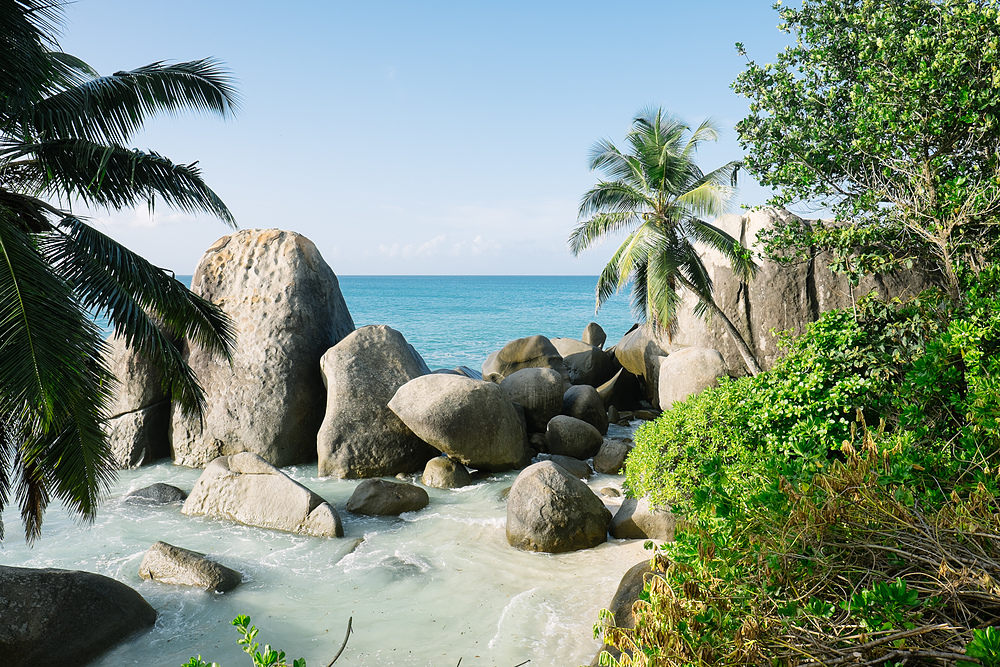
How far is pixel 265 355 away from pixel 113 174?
5.93m

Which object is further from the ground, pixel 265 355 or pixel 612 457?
pixel 265 355

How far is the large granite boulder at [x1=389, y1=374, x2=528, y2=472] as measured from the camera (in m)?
10.7

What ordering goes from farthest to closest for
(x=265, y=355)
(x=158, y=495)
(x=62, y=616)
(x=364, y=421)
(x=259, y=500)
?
(x=265, y=355)
(x=364, y=421)
(x=158, y=495)
(x=259, y=500)
(x=62, y=616)

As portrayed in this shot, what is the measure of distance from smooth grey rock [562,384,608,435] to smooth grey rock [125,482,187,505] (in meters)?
7.81

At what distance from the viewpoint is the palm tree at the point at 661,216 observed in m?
15.6

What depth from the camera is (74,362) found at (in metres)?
5.48

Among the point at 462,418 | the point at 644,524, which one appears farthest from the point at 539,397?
the point at 644,524

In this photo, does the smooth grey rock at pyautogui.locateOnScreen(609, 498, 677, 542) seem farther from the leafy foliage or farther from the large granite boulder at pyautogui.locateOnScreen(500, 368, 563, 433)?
the large granite boulder at pyautogui.locateOnScreen(500, 368, 563, 433)

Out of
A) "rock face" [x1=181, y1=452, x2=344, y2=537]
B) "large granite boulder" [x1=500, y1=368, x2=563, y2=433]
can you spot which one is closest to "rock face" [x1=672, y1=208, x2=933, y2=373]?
"large granite boulder" [x1=500, y1=368, x2=563, y2=433]

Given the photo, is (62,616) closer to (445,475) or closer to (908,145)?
(445,475)

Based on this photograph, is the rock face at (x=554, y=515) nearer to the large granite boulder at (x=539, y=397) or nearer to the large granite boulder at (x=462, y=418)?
the large granite boulder at (x=462, y=418)

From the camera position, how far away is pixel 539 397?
1361cm

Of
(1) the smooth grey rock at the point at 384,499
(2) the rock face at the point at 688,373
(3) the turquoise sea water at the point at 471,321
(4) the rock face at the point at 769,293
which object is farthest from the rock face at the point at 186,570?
(3) the turquoise sea water at the point at 471,321

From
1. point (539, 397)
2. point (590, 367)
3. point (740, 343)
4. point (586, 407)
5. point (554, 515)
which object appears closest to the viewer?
point (554, 515)
